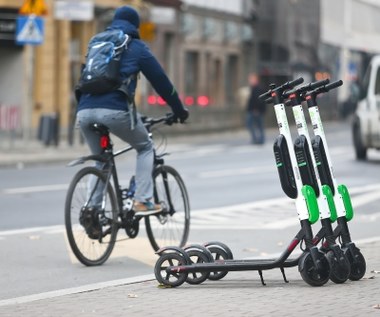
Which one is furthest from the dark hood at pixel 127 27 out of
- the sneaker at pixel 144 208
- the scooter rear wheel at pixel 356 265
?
the scooter rear wheel at pixel 356 265

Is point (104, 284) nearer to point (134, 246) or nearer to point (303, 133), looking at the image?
point (303, 133)

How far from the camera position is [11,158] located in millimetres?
26422

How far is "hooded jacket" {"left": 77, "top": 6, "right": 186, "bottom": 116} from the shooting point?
10.8m

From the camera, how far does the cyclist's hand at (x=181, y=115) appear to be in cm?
1130

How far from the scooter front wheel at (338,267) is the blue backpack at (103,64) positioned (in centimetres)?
258

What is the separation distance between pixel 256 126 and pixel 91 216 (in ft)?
92.5

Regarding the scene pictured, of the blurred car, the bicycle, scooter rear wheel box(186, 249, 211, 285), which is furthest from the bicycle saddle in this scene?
the blurred car

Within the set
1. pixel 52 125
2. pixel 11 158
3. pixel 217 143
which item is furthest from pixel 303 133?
pixel 217 143

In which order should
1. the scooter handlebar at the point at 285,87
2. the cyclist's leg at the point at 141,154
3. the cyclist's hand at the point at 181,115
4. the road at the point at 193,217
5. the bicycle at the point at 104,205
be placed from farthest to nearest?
the cyclist's hand at the point at 181,115 → the cyclist's leg at the point at 141,154 → the bicycle at the point at 104,205 → the road at the point at 193,217 → the scooter handlebar at the point at 285,87

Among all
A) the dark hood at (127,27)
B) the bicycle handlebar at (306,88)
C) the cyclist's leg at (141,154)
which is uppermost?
the dark hood at (127,27)

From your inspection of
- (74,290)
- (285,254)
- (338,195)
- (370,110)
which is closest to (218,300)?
(285,254)

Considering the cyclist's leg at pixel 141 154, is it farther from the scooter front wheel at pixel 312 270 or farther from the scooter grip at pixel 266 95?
the scooter front wheel at pixel 312 270

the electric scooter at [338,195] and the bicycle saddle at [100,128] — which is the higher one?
the bicycle saddle at [100,128]

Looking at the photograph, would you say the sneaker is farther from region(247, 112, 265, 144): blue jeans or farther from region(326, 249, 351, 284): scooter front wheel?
region(247, 112, 265, 144): blue jeans
